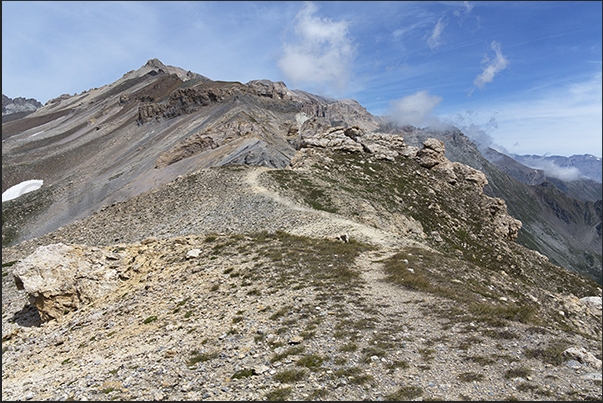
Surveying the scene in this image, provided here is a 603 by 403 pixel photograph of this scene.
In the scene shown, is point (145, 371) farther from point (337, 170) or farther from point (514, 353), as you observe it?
point (337, 170)

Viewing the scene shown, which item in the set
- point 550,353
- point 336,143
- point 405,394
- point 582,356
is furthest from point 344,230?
point 336,143

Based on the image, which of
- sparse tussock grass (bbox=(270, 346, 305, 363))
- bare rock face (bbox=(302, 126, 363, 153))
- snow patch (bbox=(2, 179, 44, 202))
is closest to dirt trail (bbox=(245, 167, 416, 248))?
sparse tussock grass (bbox=(270, 346, 305, 363))

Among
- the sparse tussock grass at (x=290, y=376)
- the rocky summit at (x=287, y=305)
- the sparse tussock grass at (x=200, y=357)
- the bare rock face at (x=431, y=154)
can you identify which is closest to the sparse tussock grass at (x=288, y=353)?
the rocky summit at (x=287, y=305)

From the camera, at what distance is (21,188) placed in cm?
9781

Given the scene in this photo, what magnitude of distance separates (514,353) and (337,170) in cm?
4558

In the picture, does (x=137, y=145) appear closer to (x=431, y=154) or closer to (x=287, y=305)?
(x=431, y=154)

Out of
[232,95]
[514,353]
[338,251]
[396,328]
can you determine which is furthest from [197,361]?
[232,95]

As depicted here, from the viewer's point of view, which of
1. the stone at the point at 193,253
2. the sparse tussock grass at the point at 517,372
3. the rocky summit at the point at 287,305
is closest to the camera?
the sparse tussock grass at the point at 517,372

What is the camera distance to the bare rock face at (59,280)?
60.0 ft

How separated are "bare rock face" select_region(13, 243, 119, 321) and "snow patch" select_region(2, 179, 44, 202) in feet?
338

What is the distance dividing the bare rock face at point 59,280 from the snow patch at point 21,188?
10289cm

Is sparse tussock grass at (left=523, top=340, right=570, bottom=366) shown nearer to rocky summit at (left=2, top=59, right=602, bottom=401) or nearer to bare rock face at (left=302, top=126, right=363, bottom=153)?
rocky summit at (left=2, top=59, right=602, bottom=401)

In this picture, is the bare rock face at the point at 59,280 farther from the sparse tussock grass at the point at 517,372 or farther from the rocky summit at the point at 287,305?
the sparse tussock grass at the point at 517,372

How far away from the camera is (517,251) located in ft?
147
